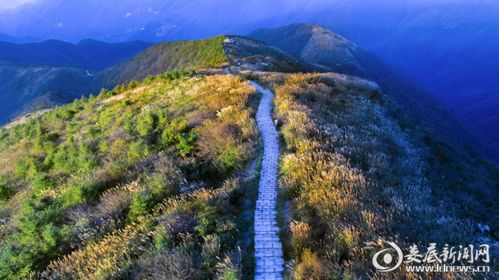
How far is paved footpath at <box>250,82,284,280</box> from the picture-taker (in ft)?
22.2

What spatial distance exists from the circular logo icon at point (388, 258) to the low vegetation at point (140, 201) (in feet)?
7.51

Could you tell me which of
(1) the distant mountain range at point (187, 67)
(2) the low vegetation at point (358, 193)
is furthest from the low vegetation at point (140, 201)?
(1) the distant mountain range at point (187, 67)

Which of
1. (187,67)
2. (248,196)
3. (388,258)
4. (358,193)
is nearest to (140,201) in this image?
(248,196)

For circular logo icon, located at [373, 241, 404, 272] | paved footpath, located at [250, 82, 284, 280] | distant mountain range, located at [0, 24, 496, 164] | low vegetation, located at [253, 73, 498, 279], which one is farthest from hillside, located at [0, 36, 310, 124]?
circular logo icon, located at [373, 241, 404, 272]

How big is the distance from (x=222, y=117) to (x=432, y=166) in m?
8.90

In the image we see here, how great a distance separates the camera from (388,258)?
20.0 ft

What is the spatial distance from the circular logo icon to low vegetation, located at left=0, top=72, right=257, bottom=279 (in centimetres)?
229

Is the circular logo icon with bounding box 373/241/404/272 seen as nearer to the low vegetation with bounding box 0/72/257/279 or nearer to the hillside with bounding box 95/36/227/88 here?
the low vegetation with bounding box 0/72/257/279

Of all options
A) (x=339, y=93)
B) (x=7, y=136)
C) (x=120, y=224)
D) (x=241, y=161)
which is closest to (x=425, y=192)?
(x=241, y=161)

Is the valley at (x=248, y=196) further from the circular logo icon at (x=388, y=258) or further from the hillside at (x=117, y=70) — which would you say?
the hillside at (x=117, y=70)

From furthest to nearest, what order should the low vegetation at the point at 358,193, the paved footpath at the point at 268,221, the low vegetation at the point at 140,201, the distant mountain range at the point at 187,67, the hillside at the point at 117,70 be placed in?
1. the distant mountain range at the point at 187,67
2. the hillside at the point at 117,70
3. the low vegetation at the point at 140,201
4. the paved footpath at the point at 268,221
5. the low vegetation at the point at 358,193

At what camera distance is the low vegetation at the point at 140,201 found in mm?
7160

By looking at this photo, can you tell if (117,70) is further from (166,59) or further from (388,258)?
(388,258)

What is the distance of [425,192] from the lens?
983cm
